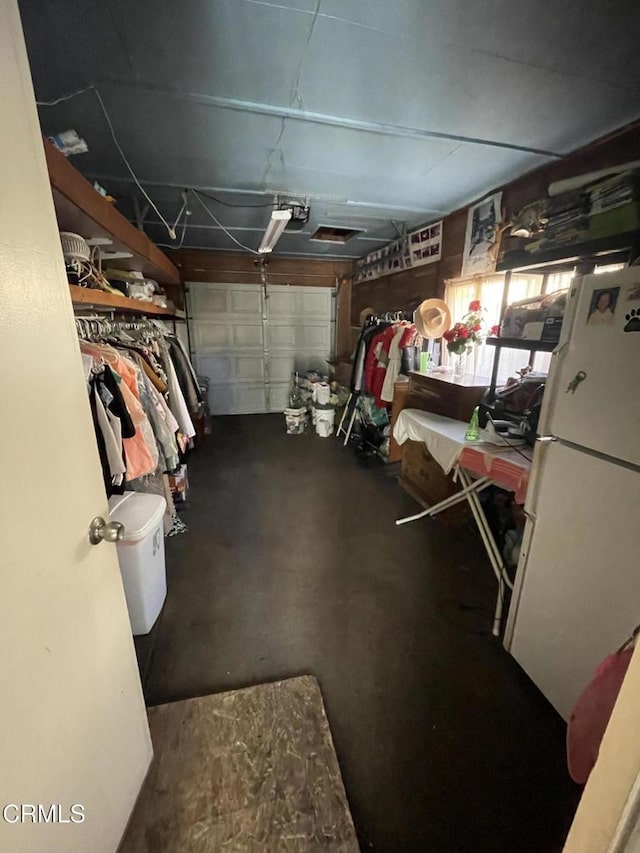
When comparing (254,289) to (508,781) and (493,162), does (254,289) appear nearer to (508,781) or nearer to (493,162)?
(493,162)

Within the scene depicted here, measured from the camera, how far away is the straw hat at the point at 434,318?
3.08 meters

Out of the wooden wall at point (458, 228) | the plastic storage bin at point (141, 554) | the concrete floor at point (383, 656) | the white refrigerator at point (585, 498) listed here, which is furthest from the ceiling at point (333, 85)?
the concrete floor at point (383, 656)

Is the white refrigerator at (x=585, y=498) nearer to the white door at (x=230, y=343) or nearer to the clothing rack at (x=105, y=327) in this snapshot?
the clothing rack at (x=105, y=327)

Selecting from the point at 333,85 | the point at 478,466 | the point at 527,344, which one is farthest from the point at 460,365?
the point at 333,85

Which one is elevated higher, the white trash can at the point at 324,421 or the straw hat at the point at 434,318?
the straw hat at the point at 434,318

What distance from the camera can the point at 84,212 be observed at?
145cm

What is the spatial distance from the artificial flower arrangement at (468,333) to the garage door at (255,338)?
11.0ft

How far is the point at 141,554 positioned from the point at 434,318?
2.94 meters

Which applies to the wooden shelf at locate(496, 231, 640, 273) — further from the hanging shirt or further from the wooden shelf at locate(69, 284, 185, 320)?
the hanging shirt

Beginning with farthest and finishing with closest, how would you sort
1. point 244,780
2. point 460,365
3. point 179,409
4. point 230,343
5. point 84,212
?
1. point 230,343
2. point 460,365
3. point 179,409
4. point 84,212
5. point 244,780

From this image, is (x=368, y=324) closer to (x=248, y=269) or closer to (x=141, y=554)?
(x=248, y=269)

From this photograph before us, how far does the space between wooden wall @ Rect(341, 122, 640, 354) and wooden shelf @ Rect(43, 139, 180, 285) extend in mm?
2643

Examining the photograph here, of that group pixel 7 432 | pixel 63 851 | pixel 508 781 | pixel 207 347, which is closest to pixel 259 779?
pixel 63 851

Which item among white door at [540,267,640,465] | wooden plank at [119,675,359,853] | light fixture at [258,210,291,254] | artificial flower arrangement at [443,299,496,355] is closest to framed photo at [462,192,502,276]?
artificial flower arrangement at [443,299,496,355]
